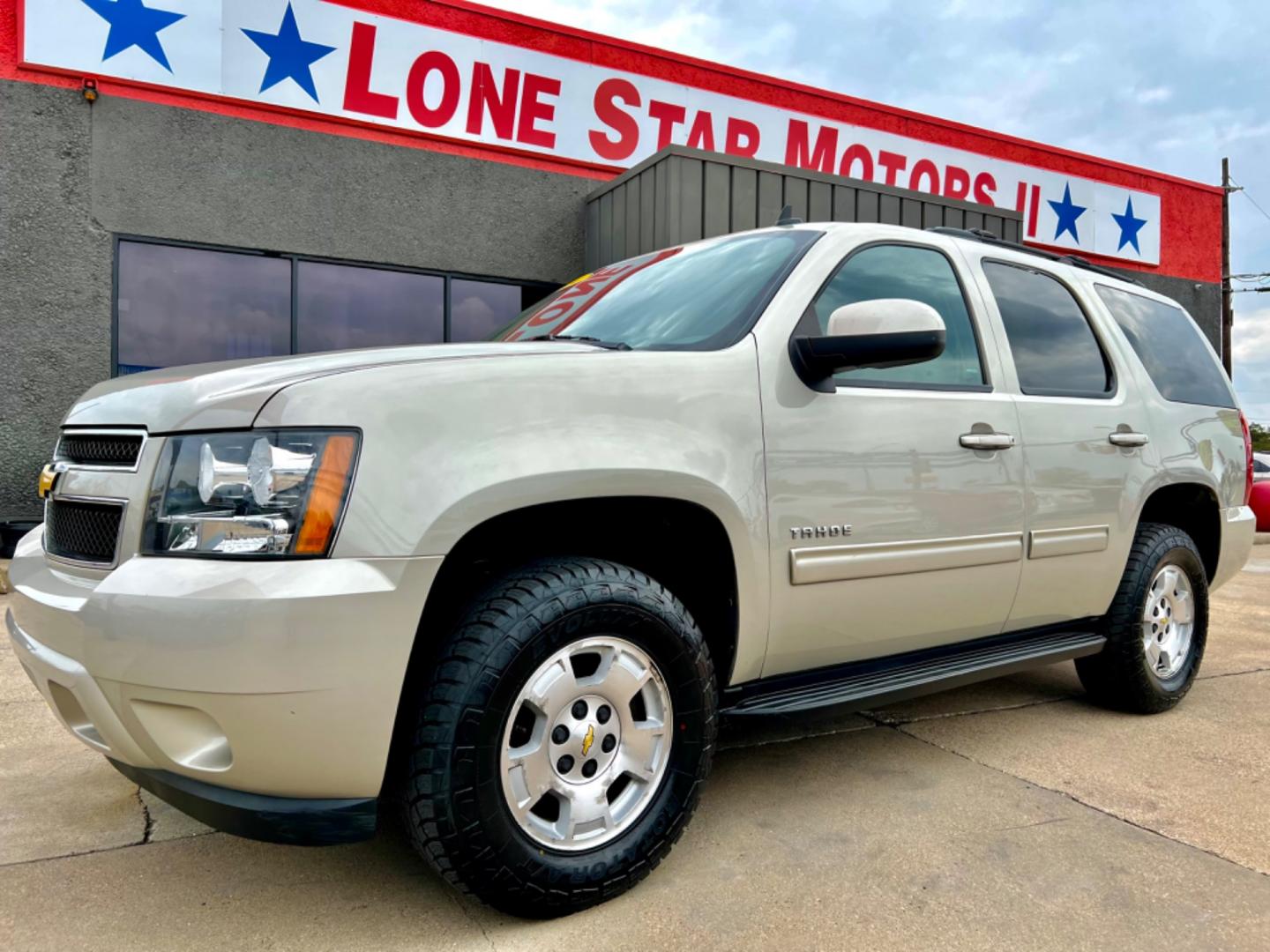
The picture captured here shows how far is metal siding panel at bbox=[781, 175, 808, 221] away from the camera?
7.93 meters

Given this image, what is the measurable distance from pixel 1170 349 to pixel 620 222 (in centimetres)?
523

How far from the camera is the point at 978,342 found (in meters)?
3.18

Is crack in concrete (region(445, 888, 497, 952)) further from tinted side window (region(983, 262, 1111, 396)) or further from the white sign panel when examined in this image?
the white sign panel

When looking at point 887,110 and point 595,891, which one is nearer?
point 595,891

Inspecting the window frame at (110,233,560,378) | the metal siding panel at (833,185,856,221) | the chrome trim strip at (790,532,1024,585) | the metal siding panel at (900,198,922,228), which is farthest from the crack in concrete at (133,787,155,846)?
the metal siding panel at (900,198,922,228)

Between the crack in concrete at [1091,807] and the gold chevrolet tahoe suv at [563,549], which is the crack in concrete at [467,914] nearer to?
the gold chevrolet tahoe suv at [563,549]

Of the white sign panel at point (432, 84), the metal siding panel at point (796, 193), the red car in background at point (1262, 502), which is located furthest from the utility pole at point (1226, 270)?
the metal siding panel at point (796, 193)

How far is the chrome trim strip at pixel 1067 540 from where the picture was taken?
315 cm

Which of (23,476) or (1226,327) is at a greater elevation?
(1226,327)

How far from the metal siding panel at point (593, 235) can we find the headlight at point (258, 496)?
23.8 ft

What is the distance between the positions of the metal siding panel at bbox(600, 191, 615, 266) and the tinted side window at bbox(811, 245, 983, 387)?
18.4ft

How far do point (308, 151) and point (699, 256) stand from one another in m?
6.14

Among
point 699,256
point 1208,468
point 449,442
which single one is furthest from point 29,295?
point 1208,468

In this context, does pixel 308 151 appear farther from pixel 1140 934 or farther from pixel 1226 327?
pixel 1226 327
